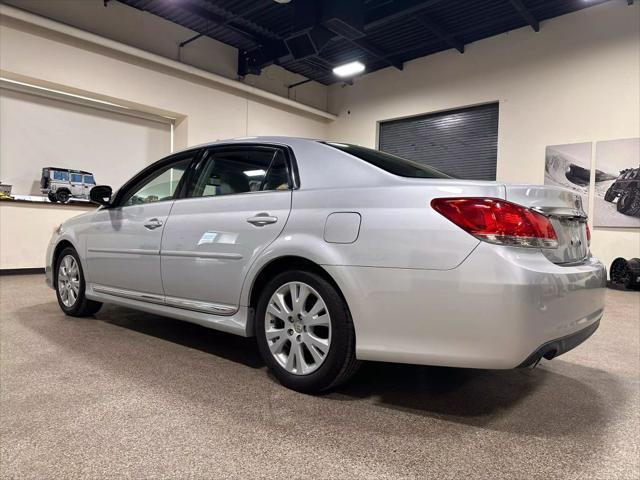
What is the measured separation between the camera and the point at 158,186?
2.72 m

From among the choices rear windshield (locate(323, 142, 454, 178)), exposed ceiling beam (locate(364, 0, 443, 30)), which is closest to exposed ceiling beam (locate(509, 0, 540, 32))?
exposed ceiling beam (locate(364, 0, 443, 30))

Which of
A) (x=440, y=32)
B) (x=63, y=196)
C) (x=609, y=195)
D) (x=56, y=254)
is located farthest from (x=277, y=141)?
(x=440, y=32)

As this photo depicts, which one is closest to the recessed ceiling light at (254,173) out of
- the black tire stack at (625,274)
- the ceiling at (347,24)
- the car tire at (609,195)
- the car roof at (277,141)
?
the car roof at (277,141)

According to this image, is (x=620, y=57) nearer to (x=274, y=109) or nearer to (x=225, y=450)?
(x=274, y=109)

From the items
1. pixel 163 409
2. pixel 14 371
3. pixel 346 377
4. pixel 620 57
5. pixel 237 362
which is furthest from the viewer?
pixel 620 57

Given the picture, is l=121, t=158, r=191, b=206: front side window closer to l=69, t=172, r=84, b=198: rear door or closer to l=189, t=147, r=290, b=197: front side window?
l=189, t=147, r=290, b=197: front side window

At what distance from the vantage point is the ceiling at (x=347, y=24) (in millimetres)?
6268

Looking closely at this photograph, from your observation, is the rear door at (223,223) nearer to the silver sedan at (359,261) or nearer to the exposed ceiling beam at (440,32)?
the silver sedan at (359,261)

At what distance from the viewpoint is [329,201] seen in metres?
1.78

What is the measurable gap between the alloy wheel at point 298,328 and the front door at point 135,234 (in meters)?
0.88

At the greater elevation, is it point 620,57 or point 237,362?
point 620,57

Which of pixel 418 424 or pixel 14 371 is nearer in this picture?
pixel 418 424

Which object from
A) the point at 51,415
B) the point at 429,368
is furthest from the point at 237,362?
the point at 429,368

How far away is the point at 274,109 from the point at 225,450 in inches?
340
